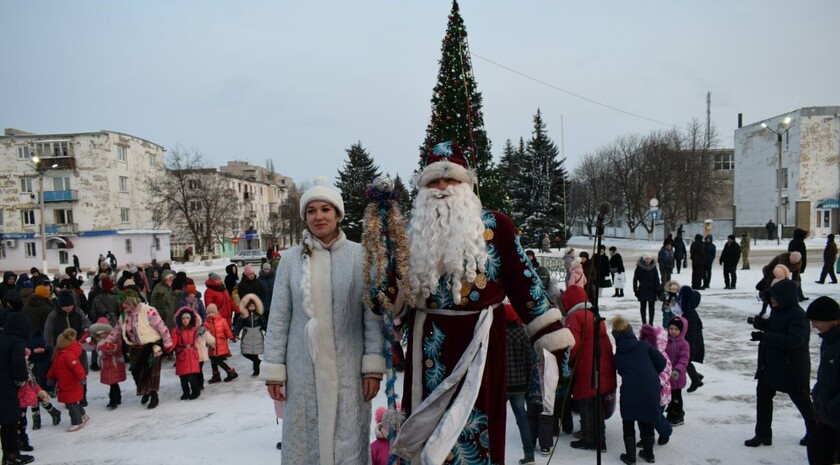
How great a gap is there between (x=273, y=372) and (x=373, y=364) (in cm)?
61

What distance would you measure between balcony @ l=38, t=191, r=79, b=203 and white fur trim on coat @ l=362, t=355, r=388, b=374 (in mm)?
54335

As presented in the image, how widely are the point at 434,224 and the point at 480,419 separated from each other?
110 centimetres

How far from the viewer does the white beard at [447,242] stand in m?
2.79

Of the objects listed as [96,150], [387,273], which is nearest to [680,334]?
[387,273]

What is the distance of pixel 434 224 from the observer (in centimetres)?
287

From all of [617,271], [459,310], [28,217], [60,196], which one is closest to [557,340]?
[459,310]

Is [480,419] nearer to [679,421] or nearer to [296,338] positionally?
[296,338]

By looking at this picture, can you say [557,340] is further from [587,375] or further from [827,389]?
[587,375]

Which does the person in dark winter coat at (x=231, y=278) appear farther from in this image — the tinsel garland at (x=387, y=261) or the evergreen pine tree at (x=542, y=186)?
the evergreen pine tree at (x=542, y=186)

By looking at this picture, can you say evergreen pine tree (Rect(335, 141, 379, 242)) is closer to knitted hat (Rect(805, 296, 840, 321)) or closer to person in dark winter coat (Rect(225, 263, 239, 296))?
person in dark winter coat (Rect(225, 263, 239, 296))

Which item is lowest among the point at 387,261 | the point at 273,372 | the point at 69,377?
the point at 69,377

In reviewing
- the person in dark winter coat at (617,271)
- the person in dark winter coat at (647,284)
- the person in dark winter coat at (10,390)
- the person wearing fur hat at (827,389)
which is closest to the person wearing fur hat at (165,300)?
the person in dark winter coat at (10,390)

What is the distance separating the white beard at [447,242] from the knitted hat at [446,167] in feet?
0.23

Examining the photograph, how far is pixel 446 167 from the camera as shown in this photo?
9.58 ft
